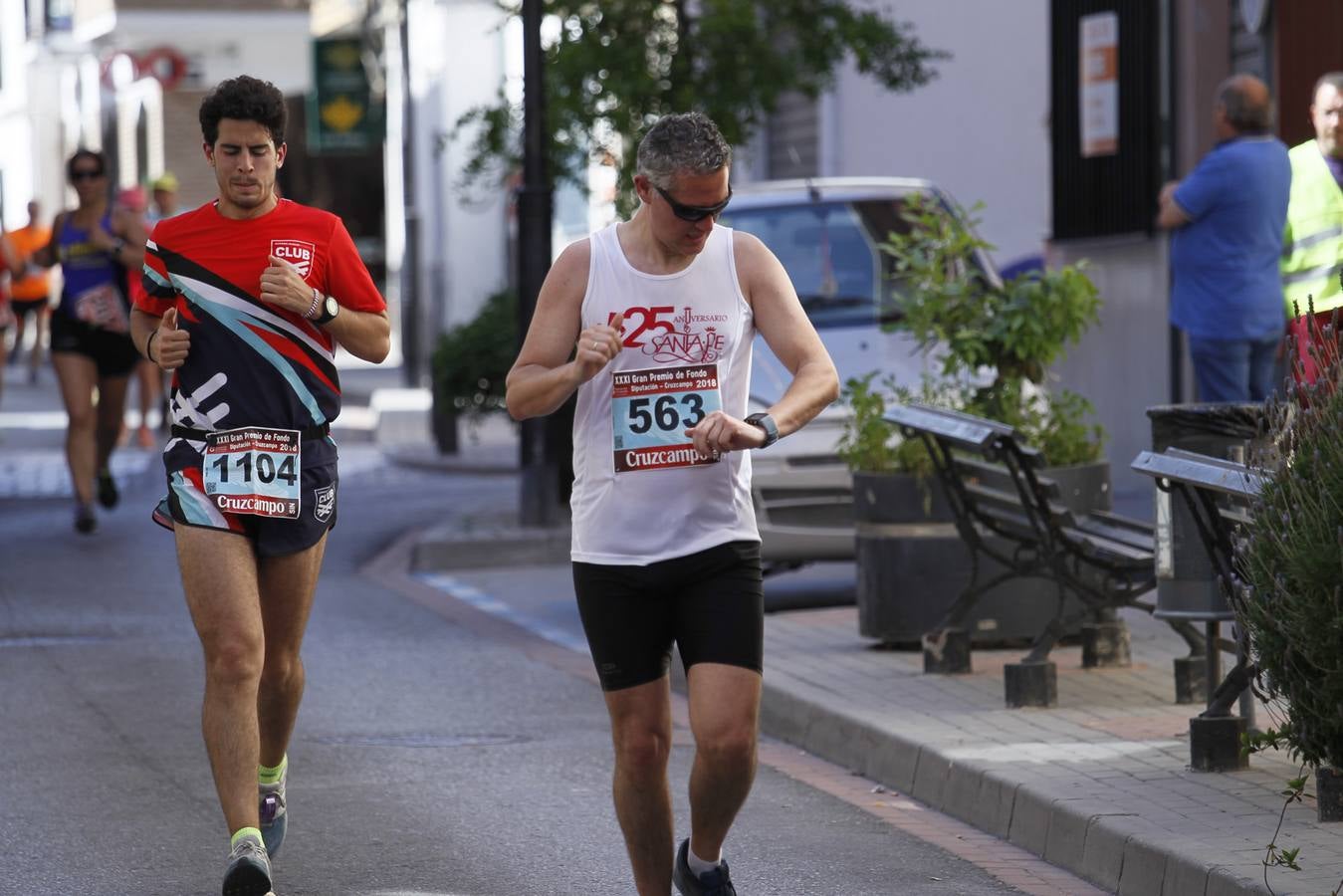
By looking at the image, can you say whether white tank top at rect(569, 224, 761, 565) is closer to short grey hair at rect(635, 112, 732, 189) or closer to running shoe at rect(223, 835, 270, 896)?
short grey hair at rect(635, 112, 732, 189)

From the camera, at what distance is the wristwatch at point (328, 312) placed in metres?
6.04

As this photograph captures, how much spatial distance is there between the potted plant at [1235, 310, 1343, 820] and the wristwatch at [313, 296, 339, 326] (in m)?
2.20

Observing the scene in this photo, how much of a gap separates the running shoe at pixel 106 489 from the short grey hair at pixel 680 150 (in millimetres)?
9764

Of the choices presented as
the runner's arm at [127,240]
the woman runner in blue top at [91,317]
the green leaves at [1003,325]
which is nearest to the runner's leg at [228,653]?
the green leaves at [1003,325]

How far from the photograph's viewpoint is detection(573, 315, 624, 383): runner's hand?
515cm

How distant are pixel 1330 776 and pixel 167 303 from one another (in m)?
3.04

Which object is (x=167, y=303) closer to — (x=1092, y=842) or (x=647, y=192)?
(x=647, y=192)

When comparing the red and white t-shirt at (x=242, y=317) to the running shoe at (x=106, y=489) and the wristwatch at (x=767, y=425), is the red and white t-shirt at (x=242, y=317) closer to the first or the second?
the wristwatch at (x=767, y=425)

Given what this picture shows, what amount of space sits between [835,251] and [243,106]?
647 cm

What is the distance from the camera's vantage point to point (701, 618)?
537 cm

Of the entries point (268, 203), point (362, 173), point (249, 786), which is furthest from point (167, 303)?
point (362, 173)

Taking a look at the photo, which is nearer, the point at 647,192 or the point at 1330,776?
the point at 647,192

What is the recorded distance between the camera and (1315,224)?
10.2 meters

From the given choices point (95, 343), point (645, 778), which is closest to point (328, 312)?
point (645, 778)
